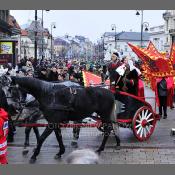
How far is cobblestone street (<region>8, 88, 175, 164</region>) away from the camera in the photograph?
28.1ft

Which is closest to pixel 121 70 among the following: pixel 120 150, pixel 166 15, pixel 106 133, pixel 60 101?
pixel 106 133

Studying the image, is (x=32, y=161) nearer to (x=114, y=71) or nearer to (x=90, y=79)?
(x=90, y=79)

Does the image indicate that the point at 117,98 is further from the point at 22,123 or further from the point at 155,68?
the point at 22,123

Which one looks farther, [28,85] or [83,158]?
[28,85]

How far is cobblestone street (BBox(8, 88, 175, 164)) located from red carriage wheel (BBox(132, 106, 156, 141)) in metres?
0.17

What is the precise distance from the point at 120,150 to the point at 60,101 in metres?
1.81

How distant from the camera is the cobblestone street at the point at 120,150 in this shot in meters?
8.58

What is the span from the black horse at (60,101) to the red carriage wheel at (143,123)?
1.28 meters

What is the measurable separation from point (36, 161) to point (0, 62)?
36.7ft

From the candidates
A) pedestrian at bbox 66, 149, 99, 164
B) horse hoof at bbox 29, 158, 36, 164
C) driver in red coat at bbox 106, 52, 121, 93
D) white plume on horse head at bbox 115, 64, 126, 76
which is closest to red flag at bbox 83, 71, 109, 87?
driver in red coat at bbox 106, 52, 121, 93

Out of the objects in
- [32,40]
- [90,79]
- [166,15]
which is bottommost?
[90,79]

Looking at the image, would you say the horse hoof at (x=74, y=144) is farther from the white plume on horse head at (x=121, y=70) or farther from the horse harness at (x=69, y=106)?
the white plume on horse head at (x=121, y=70)

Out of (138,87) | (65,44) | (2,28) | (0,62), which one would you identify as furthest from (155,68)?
(65,44)

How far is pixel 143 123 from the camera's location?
10250 millimetres
